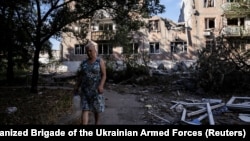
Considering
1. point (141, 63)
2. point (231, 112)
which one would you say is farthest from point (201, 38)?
point (231, 112)

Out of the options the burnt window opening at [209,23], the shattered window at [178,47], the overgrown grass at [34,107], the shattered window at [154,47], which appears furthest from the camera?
the shattered window at [154,47]

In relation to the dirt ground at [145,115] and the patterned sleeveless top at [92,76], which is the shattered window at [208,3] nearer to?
the dirt ground at [145,115]

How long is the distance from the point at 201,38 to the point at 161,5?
2753 centimetres

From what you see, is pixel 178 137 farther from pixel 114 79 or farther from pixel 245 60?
pixel 114 79

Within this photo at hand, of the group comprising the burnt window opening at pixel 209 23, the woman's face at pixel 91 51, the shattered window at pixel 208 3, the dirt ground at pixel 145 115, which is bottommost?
the dirt ground at pixel 145 115

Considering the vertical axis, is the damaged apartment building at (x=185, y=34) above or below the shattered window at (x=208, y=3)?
below

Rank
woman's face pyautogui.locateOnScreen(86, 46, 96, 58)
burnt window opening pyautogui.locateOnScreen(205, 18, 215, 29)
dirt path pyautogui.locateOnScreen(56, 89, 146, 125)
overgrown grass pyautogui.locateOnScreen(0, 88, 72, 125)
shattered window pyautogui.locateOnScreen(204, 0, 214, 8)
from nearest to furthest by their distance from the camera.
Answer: woman's face pyautogui.locateOnScreen(86, 46, 96, 58) < dirt path pyautogui.locateOnScreen(56, 89, 146, 125) < overgrown grass pyautogui.locateOnScreen(0, 88, 72, 125) < burnt window opening pyautogui.locateOnScreen(205, 18, 215, 29) < shattered window pyautogui.locateOnScreen(204, 0, 214, 8)

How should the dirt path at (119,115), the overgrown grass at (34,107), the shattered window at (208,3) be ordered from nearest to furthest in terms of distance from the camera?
the dirt path at (119,115) < the overgrown grass at (34,107) < the shattered window at (208,3)

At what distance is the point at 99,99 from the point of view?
6.25m

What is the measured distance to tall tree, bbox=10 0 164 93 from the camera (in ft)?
44.3

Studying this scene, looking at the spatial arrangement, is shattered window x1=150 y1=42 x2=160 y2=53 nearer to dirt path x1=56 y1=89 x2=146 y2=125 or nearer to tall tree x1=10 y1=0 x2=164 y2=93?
tall tree x1=10 y1=0 x2=164 y2=93

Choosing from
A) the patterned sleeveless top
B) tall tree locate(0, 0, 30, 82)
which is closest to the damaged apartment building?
tall tree locate(0, 0, 30, 82)

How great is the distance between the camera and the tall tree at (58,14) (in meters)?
13.5

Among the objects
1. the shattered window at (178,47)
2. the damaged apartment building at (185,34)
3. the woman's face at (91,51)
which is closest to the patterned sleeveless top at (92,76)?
the woman's face at (91,51)
